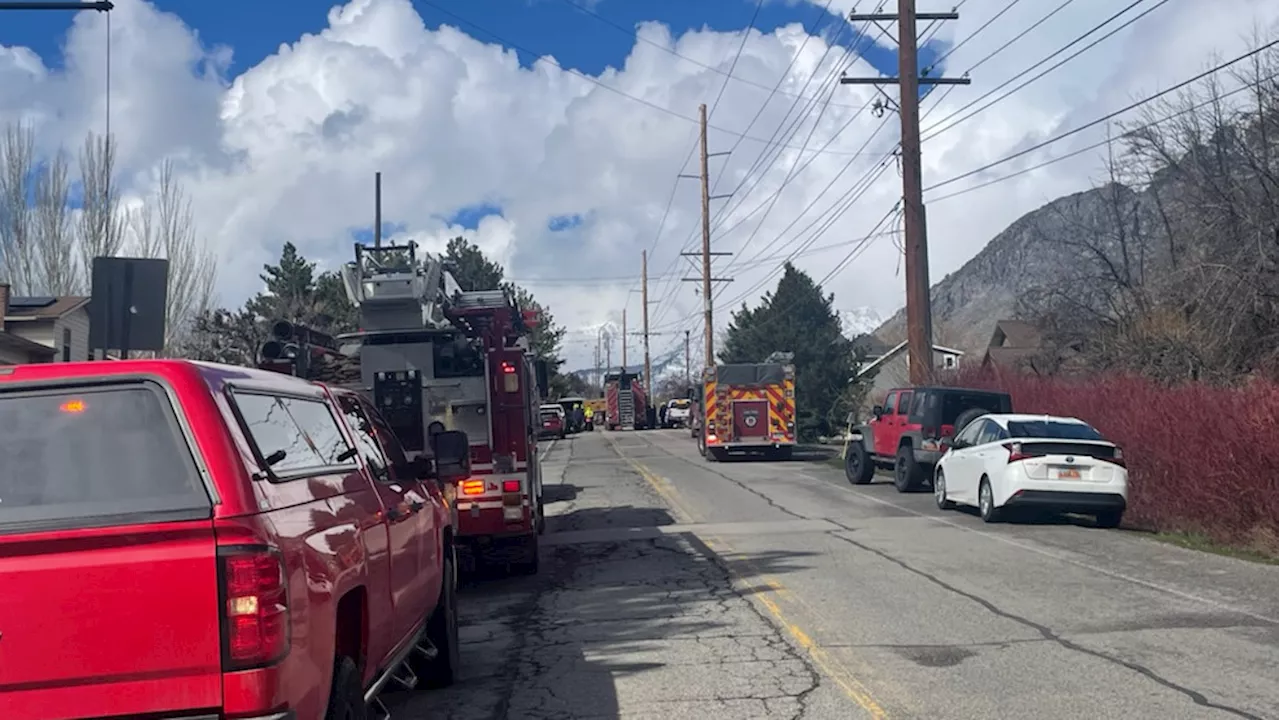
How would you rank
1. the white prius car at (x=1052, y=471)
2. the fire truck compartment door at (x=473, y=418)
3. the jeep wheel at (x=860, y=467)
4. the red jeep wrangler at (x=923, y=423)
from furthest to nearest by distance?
the jeep wheel at (x=860, y=467) < the red jeep wrangler at (x=923, y=423) < the white prius car at (x=1052, y=471) < the fire truck compartment door at (x=473, y=418)

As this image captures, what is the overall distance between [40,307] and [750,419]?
19.1 metres

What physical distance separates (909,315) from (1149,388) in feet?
26.5

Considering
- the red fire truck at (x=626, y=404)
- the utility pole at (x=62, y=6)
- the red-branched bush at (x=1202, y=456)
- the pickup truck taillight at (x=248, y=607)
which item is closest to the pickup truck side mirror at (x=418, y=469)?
the pickup truck taillight at (x=248, y=607)

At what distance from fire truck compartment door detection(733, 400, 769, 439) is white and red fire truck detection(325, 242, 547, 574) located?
2033 cm

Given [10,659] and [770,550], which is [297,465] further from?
[770,550]

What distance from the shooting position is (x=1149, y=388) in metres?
19.3

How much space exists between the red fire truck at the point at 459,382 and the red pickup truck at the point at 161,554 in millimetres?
7239

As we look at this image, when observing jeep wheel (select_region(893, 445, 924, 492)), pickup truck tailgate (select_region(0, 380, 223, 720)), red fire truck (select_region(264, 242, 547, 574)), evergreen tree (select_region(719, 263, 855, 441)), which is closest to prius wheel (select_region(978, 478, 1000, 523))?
jeep wheel (select_region(893, 445, 924, 492))

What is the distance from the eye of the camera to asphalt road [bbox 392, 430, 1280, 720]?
738 centimetres

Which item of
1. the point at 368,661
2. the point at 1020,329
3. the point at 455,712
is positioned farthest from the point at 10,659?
the point at 1020,329

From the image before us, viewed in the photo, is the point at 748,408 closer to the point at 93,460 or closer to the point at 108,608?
the point at 93,460

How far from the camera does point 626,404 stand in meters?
70.0

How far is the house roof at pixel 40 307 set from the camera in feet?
107

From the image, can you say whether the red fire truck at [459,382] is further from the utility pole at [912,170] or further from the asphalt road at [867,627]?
the utility pole at [912,170]
